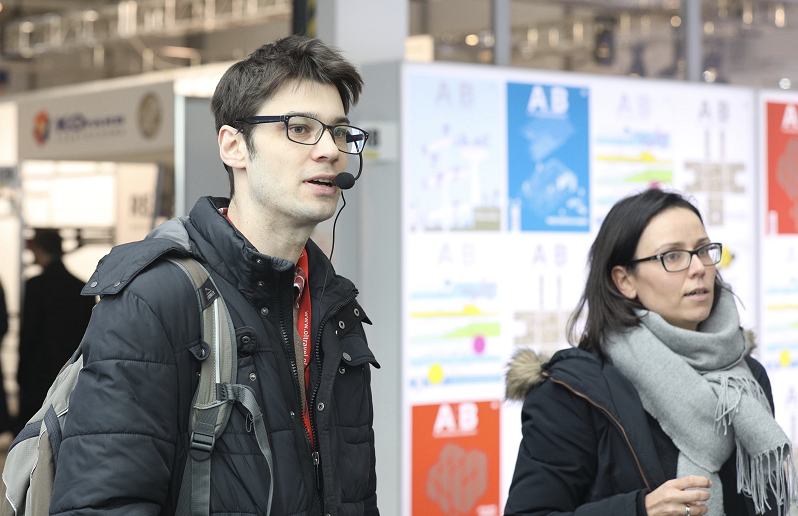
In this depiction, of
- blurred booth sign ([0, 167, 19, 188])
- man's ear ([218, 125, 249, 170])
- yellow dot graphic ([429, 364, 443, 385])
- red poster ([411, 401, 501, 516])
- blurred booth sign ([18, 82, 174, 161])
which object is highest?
blurred booth sign ([18, 82, 174, 161])

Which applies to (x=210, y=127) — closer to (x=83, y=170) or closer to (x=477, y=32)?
(x=477, y=32)

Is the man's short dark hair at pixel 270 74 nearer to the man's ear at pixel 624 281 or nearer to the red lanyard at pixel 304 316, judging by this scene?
the red lanyard at pixel 304 316

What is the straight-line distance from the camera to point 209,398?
151 cm

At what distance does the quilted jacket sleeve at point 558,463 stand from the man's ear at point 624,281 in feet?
1.20

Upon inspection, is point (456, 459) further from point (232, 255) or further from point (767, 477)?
point (232, 255)

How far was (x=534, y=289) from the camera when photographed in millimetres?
4789

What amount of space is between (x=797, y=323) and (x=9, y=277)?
916 cm

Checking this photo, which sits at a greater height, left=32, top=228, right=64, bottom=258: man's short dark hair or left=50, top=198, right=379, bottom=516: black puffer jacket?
left=32, top=228, right=64, bottom=258: man's short dark hair

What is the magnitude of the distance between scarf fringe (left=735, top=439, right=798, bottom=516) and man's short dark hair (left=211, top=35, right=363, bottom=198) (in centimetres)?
135

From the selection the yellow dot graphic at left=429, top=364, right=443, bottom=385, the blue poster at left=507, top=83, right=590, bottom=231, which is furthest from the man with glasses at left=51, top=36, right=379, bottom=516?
the blue poster at left=507, top=83, right=590, bottom=231

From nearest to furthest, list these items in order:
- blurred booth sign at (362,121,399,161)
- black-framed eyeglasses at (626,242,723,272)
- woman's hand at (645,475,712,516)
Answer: woman's hand at (645,475,712,516)
black-framed eyeglasses at (626,242,723,272)
blurred booth sign at (362,121,399,161)

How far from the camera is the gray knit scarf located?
2238mm

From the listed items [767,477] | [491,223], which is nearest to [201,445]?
[767,477]

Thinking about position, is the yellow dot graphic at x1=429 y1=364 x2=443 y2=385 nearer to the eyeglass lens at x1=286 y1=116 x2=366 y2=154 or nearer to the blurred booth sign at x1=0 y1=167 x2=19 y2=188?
the eyeglass lens at x1=286 y1=116 x2=366 y2=154
